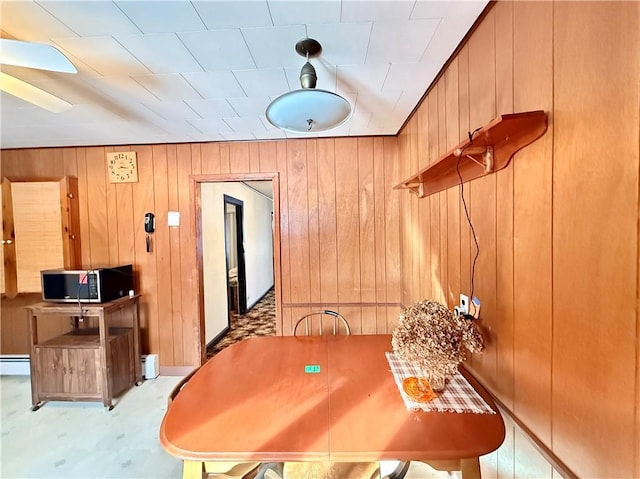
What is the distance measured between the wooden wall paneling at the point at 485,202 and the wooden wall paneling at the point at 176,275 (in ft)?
8.65

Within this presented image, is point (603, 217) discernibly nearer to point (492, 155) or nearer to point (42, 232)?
point (492, 155)

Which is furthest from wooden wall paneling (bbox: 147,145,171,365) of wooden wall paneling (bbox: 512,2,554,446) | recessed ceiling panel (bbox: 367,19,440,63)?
wooden wall paneling (bbox: 512,2,554,446)

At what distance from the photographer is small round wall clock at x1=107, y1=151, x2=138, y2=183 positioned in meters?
2.81

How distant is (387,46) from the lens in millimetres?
1361

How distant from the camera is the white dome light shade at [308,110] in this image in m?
1.07

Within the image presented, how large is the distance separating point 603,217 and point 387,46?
1203mm

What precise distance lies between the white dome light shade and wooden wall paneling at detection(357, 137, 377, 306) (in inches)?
57.2

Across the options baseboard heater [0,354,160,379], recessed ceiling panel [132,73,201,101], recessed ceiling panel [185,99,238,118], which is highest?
recessed ceiling panel [185,99,238,118]

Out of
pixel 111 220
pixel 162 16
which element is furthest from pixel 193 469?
pixel 111 220

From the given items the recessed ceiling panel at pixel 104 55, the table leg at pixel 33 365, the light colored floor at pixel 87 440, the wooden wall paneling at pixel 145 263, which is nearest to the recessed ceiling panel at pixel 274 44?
the recessed ceiling panel at pixel 104 55

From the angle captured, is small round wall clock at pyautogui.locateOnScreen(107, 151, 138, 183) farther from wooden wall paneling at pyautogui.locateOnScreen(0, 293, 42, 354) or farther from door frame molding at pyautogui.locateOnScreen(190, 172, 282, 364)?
wooden wall paneling at pyautogui.locateOnScreen(0, 293, 42, 354)

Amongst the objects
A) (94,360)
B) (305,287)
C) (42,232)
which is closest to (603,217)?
(305,287)

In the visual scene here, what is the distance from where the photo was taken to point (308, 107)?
1142 millimetres

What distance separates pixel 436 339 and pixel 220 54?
5.55 ft
